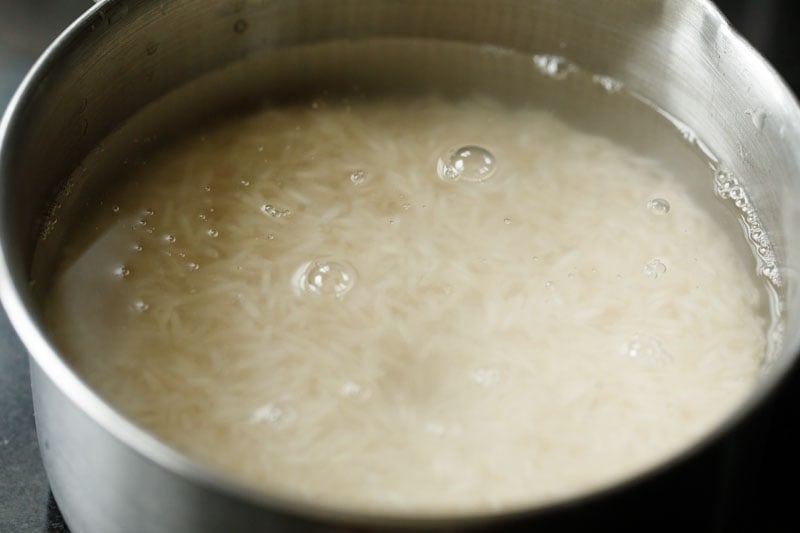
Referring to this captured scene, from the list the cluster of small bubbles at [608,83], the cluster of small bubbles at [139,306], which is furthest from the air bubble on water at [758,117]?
the cluster of small bubbles at [139,306]

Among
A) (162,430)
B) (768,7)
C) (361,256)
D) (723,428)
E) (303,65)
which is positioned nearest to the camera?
(723,428)

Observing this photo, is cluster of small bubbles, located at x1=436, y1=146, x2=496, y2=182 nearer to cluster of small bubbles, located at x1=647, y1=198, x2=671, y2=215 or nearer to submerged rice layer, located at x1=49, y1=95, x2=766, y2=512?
submerged rice layer, located at x1=49, y1=95, x2=766, y2=512

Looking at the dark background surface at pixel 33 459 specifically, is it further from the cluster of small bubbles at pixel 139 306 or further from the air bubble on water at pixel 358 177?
the air bubble on water at pixel 358 177

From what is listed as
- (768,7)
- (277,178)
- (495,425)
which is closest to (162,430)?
(495,425)

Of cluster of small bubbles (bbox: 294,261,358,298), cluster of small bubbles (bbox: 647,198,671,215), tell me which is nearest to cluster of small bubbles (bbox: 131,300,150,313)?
cluster of small bubbles (bbox: 294,261,358,298)

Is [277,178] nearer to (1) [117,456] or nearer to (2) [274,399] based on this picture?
(2) [274,399]

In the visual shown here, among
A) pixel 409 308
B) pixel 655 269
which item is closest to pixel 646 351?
pixel 655 269
